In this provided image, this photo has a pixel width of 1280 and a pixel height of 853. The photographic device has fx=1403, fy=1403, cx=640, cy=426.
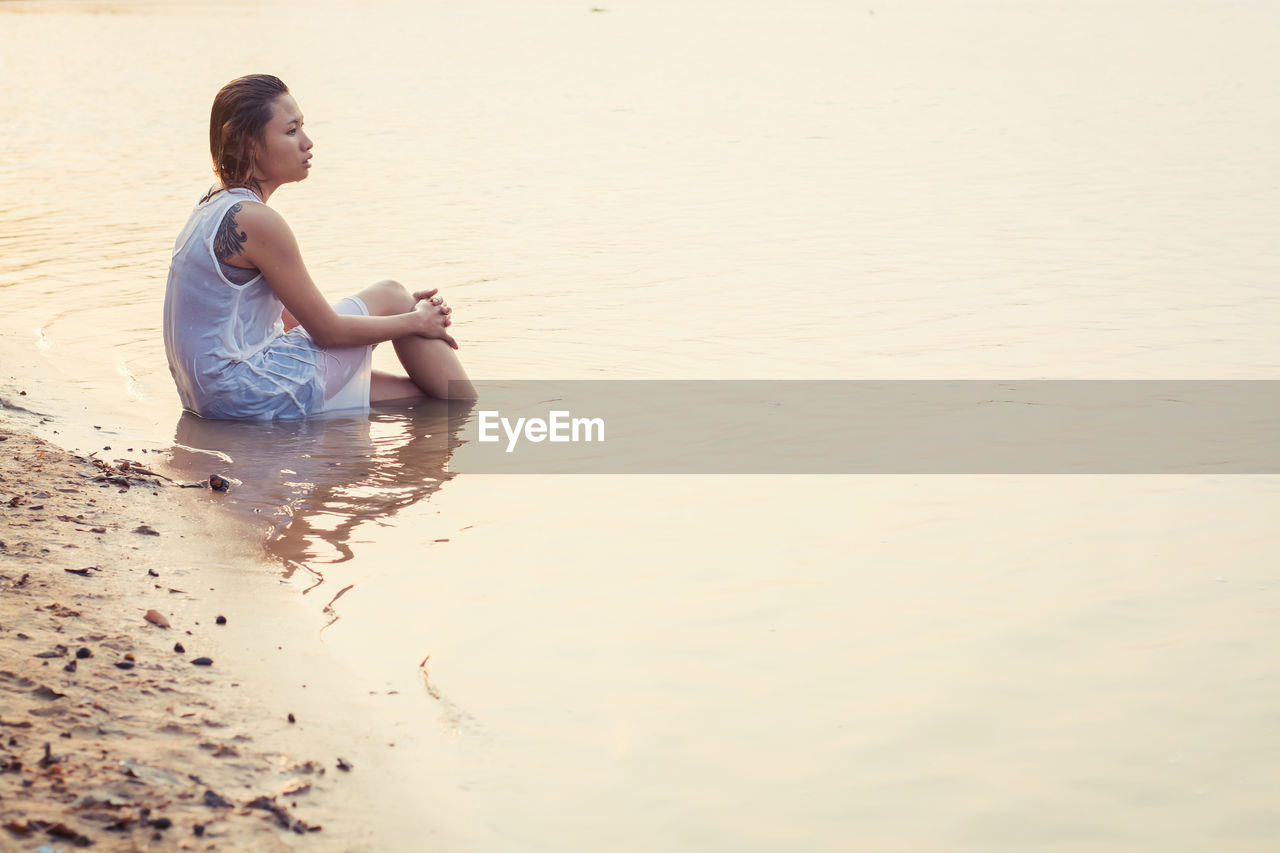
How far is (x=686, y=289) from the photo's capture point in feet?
27.7

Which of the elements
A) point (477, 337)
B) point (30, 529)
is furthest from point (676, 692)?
point (477, 337)

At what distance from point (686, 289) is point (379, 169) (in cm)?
632

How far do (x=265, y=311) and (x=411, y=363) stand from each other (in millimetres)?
675

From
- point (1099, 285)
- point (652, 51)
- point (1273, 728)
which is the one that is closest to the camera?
point (1273, 728)

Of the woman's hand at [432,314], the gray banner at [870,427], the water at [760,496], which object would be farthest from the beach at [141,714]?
the woman's hand at [432,314]

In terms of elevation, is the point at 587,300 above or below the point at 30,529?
above

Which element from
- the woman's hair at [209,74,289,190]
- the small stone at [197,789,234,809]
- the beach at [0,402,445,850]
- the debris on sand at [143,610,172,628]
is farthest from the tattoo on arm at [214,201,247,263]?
the small stone at [197,789,234,809]

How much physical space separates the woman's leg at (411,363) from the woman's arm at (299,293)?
2.9 inches

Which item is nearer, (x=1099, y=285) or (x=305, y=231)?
(x=1099, y=285)

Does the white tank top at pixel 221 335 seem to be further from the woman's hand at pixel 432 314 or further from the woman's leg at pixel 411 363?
the woman's hand at pixel 432 314

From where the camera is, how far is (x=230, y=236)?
5.40 metres

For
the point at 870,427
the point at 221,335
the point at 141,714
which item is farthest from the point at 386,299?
the point at 141,714

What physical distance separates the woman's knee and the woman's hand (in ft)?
0.17

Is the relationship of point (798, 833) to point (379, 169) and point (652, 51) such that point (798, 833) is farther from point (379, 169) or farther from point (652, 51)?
point (652, 51)
